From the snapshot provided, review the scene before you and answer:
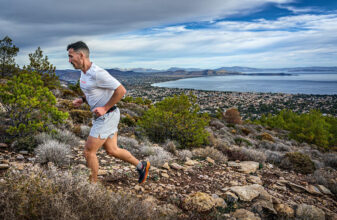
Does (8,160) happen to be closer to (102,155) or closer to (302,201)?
(102,155)

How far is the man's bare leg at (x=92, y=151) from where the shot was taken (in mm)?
2949

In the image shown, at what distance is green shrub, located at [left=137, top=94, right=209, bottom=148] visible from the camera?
7.70 metres

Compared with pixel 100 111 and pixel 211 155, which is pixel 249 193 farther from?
pixel 100 111

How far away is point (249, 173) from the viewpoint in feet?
18.4

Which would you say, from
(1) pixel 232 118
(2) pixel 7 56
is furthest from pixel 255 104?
(2) pixel 7 56

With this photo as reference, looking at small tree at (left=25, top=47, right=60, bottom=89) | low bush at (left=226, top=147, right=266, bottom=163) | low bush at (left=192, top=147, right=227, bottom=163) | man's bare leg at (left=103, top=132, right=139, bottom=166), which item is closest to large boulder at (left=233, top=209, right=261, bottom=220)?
man's bare leg at (left=103, top=132, right=139, bottom=166)

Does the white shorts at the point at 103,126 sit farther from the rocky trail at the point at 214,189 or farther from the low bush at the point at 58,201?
the rocky trail at the point at 214,189

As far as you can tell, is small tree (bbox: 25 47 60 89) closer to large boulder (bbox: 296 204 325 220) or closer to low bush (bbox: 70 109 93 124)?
low bush (bbox: 70 109 93 124)

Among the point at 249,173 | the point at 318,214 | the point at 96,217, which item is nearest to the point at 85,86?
the point at 96,217

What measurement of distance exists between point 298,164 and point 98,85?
6.90 metres

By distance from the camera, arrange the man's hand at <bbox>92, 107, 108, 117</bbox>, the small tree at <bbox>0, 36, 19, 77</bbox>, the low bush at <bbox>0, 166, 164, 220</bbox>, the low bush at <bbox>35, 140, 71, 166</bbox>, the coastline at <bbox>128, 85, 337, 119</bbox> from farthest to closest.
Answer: the coastline at <bbox>128, 85, 337, 119</bbox>
the small tree at <bbox>0, 36, 19, 77</bbox>
the low bush at <bbox>35, 140, 71, 166</bbox>
the man's hand at <bbox>92, 107, 108, 117</bbox>
the low bush at <bbox>0, 166, 164, 220</bbox>

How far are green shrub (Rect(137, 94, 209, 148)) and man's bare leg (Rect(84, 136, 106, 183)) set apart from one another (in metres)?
4.77

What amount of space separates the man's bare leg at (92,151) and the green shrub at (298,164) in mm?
6231

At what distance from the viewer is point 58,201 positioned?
1955 mm
